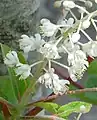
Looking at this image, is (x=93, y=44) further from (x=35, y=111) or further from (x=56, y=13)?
(x=56, y=13)

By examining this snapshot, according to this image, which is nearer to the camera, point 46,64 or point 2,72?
point 46,64

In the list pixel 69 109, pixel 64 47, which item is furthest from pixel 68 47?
pixel 69 109

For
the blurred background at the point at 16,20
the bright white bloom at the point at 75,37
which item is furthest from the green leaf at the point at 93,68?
the bright white bloom at the point at 75,37

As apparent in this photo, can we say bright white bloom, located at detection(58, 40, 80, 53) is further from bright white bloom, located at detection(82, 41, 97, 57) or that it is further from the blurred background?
the blurred background

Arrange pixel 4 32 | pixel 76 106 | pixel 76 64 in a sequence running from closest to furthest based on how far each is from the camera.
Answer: pixel 76 64, pixel 76 106, pixel 4 32

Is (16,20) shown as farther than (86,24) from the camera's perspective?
Yes

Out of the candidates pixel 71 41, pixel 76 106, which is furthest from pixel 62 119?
pixel 71 41

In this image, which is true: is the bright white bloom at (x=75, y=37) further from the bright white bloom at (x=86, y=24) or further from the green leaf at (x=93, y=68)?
the green leaf at (x=93, y=68)

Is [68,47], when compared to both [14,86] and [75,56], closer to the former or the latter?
[75,56]

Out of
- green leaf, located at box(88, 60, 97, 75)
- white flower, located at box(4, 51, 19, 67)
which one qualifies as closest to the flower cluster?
white flower, located at box(4, 51, 19, 67)

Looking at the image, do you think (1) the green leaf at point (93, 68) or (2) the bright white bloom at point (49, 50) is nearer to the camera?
(2) the bright white bloom at point (49, 50)

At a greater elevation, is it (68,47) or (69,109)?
(68,47)
